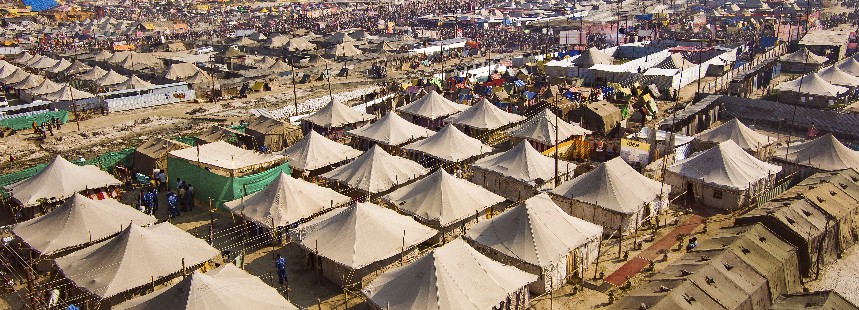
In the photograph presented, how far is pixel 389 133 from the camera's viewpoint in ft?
98.9

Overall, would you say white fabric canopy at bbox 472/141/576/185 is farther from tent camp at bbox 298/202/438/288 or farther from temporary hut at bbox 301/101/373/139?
temporary hut at bbox 301/101/373/139

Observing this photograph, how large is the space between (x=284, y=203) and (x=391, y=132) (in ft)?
31.3

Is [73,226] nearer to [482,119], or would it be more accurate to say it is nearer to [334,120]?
[334,120]

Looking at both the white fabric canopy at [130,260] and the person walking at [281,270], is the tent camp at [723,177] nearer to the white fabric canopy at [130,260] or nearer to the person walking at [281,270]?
the person walking at [281,270]

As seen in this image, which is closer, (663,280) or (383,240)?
(663,280)

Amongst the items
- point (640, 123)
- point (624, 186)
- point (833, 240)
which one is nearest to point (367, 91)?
point (640, 123)

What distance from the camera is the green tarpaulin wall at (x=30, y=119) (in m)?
38.0

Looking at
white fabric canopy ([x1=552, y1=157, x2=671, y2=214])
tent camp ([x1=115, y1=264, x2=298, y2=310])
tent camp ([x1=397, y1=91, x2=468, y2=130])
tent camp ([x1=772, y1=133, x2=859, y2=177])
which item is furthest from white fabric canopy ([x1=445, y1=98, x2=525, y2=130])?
tent camp ([x1=115, y1=264, x2=298, y2=310])

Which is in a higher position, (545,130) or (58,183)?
(545,130)

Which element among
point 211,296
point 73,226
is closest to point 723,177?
point 211,296

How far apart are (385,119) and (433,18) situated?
69.1 meters

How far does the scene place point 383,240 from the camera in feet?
62.0

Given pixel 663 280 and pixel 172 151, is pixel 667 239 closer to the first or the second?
pixel 663 280

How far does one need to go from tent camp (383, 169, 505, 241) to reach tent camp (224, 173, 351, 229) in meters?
2.25
